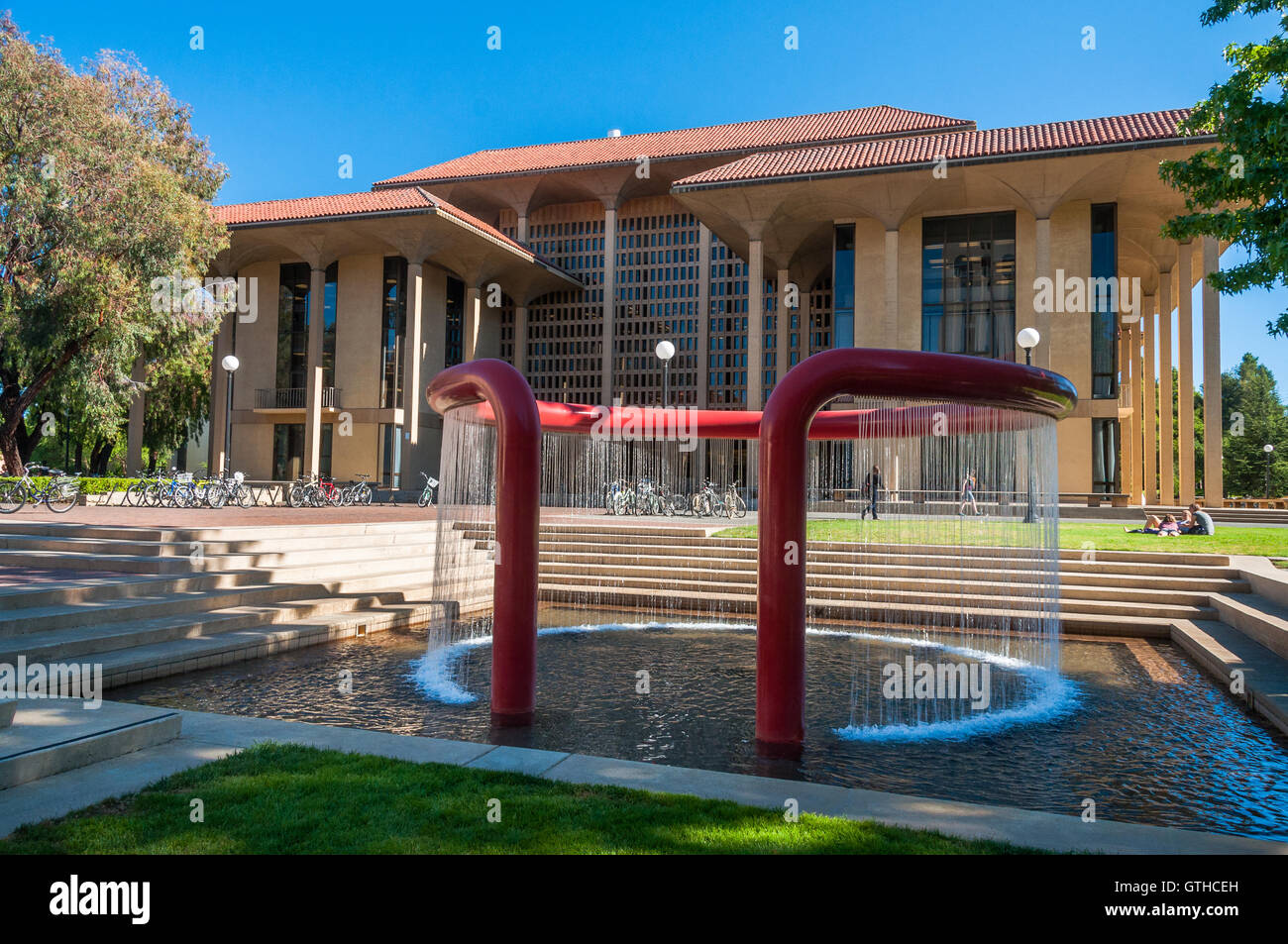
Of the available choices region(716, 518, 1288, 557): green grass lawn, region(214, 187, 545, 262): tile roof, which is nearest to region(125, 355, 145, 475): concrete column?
region(214, 187, 545, 262): tile roof

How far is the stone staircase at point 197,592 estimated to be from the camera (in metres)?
7.93

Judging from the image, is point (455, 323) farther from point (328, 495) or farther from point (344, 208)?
point (328, 495)

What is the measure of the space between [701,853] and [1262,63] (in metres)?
10.2

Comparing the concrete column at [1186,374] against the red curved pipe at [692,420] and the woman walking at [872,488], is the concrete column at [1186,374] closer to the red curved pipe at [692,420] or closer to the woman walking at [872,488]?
the woman walking at [872,488]

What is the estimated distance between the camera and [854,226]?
2978cm

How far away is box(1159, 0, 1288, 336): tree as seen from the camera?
800 centimetres

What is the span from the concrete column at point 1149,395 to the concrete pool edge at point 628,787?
3339cm

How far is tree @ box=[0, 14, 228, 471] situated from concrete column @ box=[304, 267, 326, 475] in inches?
272

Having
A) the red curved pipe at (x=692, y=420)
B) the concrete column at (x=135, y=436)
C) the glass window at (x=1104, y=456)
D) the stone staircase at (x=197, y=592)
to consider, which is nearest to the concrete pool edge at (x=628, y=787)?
the stone staircase at (x=197, y=592)

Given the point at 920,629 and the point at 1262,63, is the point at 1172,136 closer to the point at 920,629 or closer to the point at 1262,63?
the point at 1262,63

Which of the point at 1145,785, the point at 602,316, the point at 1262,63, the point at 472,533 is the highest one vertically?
the point at 602,316

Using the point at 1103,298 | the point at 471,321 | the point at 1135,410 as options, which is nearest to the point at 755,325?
the point at 1103,298

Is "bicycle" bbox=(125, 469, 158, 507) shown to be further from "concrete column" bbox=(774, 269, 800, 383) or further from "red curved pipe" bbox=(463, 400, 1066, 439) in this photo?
"concrete column" bbox=(774, 269, 800, 383)
